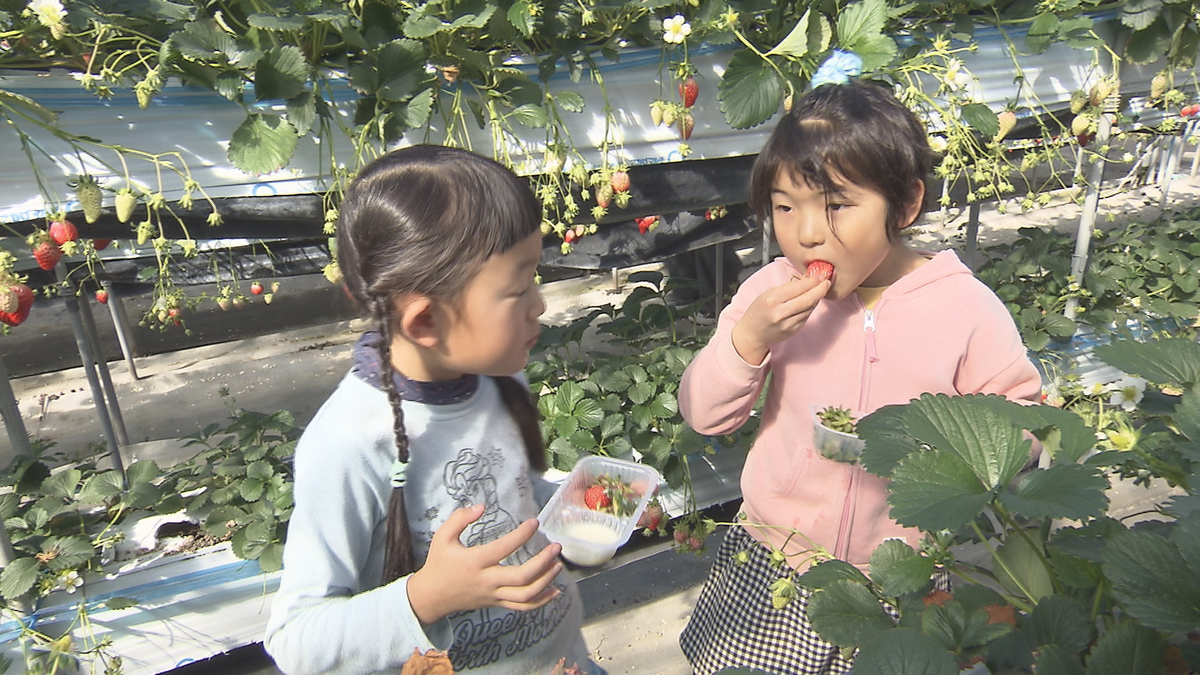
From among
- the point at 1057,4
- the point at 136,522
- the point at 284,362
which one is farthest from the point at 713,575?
the point at 284,362

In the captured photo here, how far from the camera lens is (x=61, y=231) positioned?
4.40 feet

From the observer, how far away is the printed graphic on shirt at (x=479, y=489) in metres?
0.94

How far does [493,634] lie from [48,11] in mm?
1198

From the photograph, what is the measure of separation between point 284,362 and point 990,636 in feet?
13.9

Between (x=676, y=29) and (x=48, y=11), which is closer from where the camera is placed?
(x=48, y=11)

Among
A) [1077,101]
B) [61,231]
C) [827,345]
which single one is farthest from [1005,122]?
[61,231]

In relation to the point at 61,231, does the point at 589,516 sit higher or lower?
lower

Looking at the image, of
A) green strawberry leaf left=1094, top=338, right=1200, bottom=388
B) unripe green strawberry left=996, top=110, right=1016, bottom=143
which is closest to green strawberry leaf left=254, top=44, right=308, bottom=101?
green strawberry leaf left=1094, top=338, right=1200, bottom=388

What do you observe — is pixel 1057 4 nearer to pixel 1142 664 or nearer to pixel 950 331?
pixel 950 331

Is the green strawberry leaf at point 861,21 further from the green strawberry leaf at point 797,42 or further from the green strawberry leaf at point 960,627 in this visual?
the green strawberry leaf at point 960,627

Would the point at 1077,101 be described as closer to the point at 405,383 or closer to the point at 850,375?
the point at 850,375

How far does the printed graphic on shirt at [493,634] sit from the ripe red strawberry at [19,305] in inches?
41.6

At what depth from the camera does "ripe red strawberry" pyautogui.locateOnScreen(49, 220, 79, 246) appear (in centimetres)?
134

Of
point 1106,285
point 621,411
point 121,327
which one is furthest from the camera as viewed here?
point 121,327
